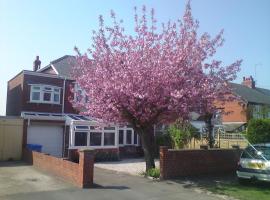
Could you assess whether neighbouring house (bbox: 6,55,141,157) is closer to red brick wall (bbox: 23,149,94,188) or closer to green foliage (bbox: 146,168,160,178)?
red brick wall (bbox: 23,149,94,188)

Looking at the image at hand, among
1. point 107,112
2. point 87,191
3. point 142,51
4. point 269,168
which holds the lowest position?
point 87,191

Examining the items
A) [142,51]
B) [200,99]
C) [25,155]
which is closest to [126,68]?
[142,51]

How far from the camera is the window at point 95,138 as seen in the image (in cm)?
2475

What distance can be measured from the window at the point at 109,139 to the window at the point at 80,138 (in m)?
1.54

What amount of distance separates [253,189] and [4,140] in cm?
1486

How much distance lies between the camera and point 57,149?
81.4ft

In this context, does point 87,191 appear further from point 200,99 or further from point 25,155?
point 25,155

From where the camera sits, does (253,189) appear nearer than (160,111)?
Yes

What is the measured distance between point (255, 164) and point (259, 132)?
1229cm

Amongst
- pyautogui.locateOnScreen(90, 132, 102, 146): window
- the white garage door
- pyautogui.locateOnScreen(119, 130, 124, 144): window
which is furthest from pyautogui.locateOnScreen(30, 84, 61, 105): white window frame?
pyautogui.locateOnScreen(119, 130, 124, 144): window

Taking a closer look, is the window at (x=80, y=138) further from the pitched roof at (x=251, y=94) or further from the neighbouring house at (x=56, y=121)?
the pitched roof at (x=251, y=94)

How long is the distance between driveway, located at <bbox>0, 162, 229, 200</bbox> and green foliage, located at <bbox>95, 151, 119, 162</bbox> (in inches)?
327

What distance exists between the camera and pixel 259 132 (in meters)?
25.2

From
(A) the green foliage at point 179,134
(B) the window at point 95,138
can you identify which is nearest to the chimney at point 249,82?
(A) the green foliage at point 179,134
